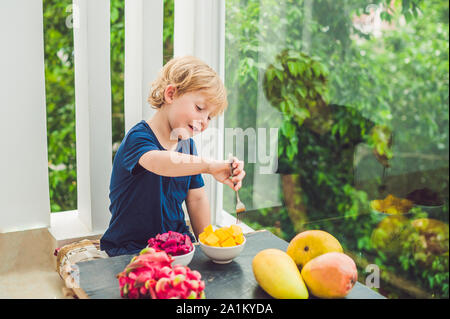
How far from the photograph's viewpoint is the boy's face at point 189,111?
1.09 metres

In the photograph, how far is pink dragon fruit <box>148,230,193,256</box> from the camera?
2.66 ft

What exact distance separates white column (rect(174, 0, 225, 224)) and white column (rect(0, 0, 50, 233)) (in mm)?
463

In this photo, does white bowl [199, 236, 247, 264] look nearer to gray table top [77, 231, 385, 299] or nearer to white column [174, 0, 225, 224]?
gray table top [77, 231, 385, 299]

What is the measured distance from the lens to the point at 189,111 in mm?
1088

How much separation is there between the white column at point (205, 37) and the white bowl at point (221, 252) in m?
0.73

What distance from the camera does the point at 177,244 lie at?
0.82m

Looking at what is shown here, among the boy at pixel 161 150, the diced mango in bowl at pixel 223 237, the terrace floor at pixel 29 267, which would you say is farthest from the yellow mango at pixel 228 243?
the terrace floor at pixel 29 267

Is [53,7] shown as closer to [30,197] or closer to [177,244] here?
[30,197]

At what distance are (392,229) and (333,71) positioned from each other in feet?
1.49

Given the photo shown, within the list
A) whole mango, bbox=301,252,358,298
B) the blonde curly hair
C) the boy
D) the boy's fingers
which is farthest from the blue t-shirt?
whole mango, bbox=301,252,358,298

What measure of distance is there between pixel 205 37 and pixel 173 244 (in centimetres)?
92

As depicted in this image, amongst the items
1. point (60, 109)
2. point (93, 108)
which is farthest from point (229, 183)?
point (60, 109)

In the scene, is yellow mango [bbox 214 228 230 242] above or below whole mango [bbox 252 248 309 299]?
above
